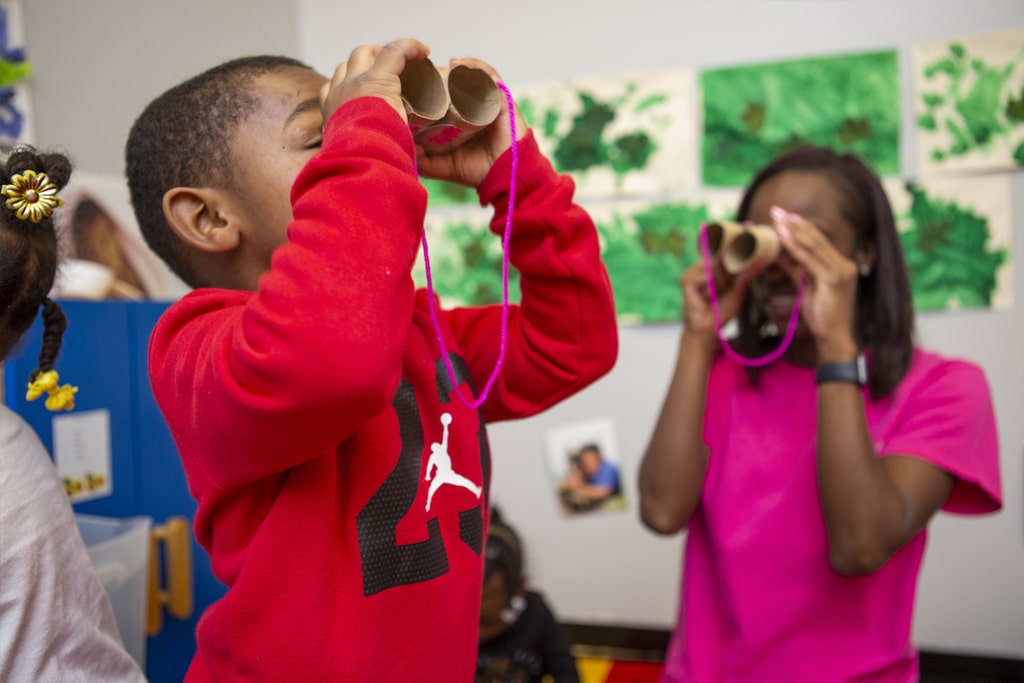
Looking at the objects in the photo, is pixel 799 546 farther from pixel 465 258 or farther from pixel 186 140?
pixel 465 258

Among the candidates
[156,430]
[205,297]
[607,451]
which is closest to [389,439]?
[205,297]

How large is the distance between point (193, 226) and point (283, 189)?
10cm

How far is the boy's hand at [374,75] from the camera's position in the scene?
651 mm

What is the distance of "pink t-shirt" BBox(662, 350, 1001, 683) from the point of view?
114 cm

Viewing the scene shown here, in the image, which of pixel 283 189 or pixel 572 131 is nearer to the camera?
pixel 283 189

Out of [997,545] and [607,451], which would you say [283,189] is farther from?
[997,545]

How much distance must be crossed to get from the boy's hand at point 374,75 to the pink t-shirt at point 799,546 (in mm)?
Result: 871

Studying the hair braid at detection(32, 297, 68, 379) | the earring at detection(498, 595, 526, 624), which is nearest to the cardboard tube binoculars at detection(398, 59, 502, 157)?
the hair braid at detection(32, 297, 68, 379)

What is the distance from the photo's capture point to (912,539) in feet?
3.93

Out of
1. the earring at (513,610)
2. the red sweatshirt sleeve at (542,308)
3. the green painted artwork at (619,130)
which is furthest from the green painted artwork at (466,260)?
the red sweatshirt sleeve at (542,308)

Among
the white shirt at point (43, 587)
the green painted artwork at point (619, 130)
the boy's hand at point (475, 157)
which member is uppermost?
the green painted artwork at point (619, 130)

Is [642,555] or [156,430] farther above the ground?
[156,430]

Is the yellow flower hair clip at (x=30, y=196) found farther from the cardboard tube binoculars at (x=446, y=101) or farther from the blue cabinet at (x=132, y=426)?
the blue cabinet at (x=132, y=426)

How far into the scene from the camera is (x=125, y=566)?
1291mm
